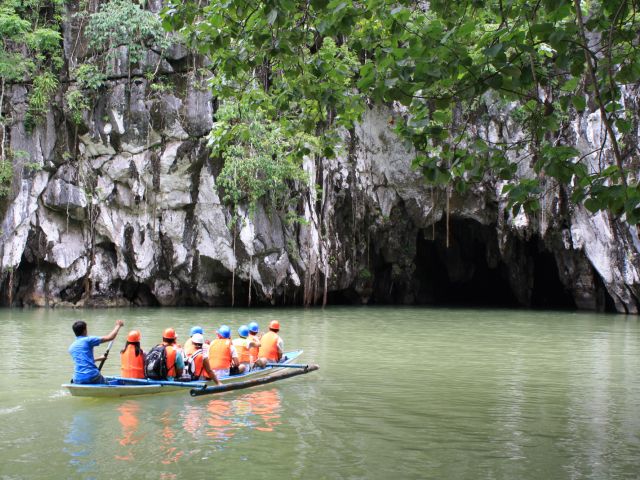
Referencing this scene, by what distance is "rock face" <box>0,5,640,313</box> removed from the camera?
23.6m

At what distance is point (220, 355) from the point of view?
34.0 ft

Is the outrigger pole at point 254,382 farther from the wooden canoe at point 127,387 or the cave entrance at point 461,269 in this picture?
the cave entrance at point 461,269

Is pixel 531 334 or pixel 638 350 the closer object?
pixel 638 350

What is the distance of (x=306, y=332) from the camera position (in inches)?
680

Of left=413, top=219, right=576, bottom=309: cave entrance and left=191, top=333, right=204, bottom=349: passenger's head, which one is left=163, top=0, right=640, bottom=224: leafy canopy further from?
left=413, top=219, right=576, bottom=309: cave entrance

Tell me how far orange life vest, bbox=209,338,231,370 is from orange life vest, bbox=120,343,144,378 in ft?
3.95

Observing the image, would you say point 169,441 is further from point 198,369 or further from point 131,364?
point 198,369

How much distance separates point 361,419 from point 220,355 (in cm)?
298

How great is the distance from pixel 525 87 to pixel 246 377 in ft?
21.6

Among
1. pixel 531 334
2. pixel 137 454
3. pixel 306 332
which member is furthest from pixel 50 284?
pixel 137 454

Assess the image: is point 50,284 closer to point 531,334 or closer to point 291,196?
point 291,196

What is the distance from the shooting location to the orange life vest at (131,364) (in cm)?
929

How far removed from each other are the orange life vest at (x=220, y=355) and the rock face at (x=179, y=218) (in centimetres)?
1300

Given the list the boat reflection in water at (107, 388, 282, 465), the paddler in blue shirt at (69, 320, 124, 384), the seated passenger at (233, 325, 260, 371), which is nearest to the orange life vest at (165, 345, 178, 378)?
the boat reflection in water at (107, 388, 282, 465)
